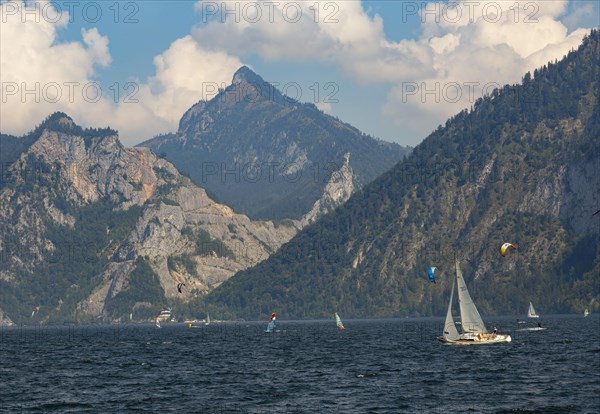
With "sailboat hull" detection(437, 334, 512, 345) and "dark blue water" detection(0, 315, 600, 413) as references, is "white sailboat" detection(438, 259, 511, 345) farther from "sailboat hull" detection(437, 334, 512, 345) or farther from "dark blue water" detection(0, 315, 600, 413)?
"dark blue water" detection(0, 315, 600, 413)

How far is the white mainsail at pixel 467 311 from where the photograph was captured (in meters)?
177

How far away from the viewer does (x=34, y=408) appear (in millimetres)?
102000

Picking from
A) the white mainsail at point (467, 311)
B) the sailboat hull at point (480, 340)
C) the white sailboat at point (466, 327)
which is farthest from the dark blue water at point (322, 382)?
the white mainsail at point (467, 311)

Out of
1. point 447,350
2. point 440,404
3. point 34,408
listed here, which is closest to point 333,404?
point 440,404

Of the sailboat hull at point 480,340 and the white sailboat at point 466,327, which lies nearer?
the white sailboat at point 466,327

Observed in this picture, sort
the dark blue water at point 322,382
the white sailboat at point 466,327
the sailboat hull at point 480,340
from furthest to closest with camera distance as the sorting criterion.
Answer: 1. the sailboat hull at point 480,340
2. the white sailboat at point 466,327
3. the dark blue water at point 322,382

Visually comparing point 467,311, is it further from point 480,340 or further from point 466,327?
point 480,340

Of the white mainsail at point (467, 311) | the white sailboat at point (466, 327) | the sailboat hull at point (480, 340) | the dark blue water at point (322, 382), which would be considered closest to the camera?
the dark blue water at point (322, 382)

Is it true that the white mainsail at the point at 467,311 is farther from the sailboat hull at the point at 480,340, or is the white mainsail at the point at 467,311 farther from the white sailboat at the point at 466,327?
the sailboat hull at the point at 480,340

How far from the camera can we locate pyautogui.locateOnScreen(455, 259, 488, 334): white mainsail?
176875mm

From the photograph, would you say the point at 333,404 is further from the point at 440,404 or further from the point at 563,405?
the point at 563,405

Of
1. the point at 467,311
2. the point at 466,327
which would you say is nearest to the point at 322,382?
the point at 467,311

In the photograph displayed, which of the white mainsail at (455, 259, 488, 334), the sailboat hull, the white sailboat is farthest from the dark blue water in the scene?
the white mainsail at (455, 259, 488, 334)

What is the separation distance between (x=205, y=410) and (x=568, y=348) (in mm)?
95182
